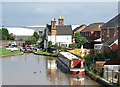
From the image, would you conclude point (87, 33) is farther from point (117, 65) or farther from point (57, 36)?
point (117, 65)

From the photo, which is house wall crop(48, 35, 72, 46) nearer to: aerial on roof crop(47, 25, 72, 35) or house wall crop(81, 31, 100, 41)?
aerial on roof crop(47, 25, 72, 35)

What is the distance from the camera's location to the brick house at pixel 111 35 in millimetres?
29891

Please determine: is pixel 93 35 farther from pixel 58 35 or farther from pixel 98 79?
pixel 98 79

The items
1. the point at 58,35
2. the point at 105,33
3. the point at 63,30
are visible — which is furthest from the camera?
the point at 63,30

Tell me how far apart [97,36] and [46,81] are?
3378 centimetres

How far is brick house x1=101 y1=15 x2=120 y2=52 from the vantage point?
98.1ft

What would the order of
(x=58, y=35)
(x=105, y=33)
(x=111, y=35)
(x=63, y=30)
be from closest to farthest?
(x=111, y=35)
(x=105, y=33)
(x=58, y=35)
(x=63, y=30)

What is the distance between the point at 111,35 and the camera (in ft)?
115

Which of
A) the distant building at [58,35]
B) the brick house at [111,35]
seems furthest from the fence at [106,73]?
the distant building at [58,35]

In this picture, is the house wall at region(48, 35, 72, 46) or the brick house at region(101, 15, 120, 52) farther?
the house wall at region(48, 35, 72, 46)

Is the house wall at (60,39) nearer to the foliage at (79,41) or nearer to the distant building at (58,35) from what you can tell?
the distant building at (58,35)

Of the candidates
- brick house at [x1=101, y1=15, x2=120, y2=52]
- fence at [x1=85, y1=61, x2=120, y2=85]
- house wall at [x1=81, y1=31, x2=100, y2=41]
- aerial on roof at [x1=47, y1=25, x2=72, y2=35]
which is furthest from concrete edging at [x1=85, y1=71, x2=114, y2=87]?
aerial on roof at [x1=47, y1=25, x2=72, y2=35]

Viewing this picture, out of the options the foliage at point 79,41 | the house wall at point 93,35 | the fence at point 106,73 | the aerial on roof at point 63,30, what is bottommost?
the fence at point 106,73

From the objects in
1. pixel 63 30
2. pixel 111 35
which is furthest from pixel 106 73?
pixel 63 30
